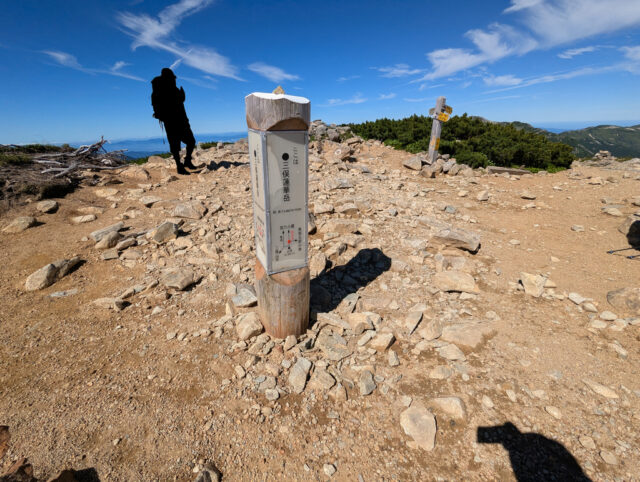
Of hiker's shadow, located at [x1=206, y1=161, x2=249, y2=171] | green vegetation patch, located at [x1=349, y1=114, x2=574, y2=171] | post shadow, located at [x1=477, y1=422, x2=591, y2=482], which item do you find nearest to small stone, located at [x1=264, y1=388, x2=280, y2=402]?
post shadow, located at [x1=477, y1=422, x2=591, y2=482]

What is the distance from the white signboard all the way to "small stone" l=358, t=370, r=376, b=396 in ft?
4.74

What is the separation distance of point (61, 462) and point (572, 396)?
4.84 m

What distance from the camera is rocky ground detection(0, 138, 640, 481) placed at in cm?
250

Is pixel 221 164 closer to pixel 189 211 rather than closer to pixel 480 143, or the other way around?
pixel 189 211

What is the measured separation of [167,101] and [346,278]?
8329mm

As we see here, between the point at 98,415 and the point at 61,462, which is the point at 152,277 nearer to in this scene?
the point at 98,415

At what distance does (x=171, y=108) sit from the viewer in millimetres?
9055

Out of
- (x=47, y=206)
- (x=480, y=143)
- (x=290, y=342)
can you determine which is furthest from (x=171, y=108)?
(x=480, y=143)

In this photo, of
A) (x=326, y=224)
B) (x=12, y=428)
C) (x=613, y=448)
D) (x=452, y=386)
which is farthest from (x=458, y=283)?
(x=12, y=428)

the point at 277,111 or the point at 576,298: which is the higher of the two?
the point at 277,111

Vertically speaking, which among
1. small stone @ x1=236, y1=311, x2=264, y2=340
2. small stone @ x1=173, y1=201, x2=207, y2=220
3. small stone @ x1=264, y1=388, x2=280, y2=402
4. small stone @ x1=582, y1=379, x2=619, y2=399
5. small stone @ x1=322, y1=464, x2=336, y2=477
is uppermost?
small stone @ x1=173, y1=201, x2=207, y2=220

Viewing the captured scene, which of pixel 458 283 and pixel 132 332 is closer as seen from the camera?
pixel 132 332

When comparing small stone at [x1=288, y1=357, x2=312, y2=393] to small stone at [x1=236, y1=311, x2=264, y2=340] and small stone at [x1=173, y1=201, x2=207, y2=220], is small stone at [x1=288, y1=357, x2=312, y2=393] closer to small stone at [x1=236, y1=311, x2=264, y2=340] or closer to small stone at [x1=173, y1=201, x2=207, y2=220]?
small stone at [x1=236, y1=311, x2=264, y2=340]

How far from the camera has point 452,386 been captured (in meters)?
3.15
